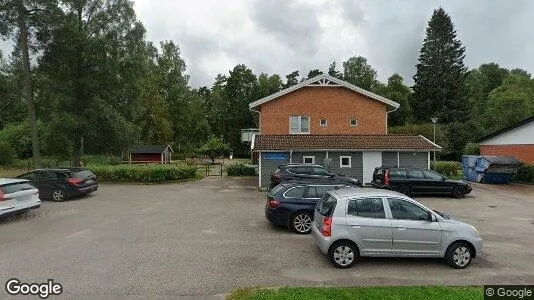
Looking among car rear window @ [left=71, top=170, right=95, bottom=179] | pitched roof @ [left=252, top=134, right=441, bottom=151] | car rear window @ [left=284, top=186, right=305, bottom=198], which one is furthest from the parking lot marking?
pitched roof @ [left=252, top=134, right=441, bottom=151]

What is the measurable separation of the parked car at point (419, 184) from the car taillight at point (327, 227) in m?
13.0

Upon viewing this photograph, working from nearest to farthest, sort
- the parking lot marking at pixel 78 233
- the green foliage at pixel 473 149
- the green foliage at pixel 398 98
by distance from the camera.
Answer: the parking lot marking at pixel 78 233 < the green foliage at pixel 473 149 < the green foliage at pixel 398 98

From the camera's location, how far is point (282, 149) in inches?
954

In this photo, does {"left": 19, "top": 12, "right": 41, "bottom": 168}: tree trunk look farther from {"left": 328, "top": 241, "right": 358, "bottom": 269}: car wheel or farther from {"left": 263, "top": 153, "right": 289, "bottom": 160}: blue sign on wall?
{"left": 328, "top": 241, "right": 358, "bottom": 269}: car wheel

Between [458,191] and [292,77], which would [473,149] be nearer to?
[458,191]

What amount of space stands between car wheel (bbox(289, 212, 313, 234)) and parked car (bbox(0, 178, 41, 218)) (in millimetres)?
9490

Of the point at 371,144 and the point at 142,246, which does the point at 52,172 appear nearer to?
the point at 142,246

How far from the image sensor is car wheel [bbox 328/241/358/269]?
28.1 ft

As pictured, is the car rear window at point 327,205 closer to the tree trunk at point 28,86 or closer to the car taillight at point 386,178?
the car taillight at point 386,178

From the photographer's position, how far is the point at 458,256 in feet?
28.5

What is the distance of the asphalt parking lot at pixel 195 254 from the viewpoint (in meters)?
7.73

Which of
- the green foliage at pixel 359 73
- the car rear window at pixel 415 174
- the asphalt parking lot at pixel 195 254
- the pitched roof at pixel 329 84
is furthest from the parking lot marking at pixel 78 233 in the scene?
the green foliage at pixel 359 73

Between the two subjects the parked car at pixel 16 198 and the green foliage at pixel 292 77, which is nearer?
the parked car at pixel 16 198

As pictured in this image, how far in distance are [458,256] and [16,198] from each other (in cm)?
1377
